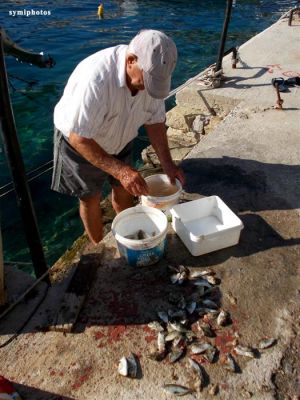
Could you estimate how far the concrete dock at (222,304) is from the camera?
2721 mm

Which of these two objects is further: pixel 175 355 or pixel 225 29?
pixel 225 29

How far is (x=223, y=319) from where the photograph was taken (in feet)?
10.0

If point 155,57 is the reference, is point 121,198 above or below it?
below

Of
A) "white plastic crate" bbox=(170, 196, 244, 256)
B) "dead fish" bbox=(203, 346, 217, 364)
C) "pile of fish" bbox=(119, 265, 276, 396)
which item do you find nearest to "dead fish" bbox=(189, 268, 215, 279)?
"pile of fish" bbox=(119, 265, 276, 396)

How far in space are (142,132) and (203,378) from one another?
7830 mm

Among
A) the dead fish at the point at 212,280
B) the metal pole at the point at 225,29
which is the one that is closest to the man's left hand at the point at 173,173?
the dead fish at the point at 212,280

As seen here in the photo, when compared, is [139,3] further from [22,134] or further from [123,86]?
[123,86]

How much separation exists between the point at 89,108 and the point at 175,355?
83.7 inches

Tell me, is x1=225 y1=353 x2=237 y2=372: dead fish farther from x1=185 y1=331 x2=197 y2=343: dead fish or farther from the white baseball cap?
the white baseball cap

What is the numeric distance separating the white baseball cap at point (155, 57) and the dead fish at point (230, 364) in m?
2.18

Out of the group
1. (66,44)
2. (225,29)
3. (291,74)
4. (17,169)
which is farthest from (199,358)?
(66,44)

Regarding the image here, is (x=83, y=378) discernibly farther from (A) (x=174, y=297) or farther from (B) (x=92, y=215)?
(B) (x=92, y=215)

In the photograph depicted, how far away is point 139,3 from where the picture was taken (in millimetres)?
23594

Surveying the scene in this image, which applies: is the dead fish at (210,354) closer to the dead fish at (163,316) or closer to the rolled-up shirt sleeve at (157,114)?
the dead fish at (163,316)
